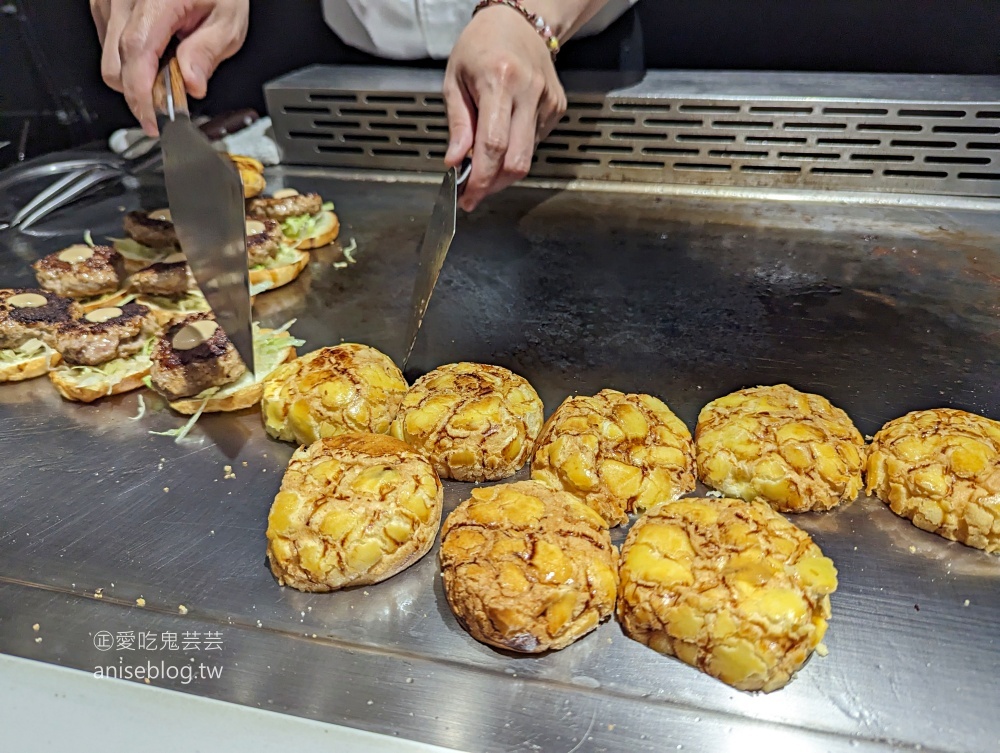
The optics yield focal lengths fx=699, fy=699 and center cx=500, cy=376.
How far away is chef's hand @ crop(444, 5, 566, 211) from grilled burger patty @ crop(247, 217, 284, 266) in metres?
1.37

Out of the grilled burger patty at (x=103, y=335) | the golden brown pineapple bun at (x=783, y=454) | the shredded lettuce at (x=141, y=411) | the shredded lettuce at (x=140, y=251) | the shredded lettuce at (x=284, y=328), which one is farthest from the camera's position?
the shredded lettuce at (x=140, y=251)

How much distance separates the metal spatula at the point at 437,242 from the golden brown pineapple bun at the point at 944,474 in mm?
2065

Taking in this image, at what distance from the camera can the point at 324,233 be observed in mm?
4598

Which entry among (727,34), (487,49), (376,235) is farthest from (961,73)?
(376,235)

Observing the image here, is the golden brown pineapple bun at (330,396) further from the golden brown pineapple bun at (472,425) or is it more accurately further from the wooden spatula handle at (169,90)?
the wooden spatula handle at (169,90)

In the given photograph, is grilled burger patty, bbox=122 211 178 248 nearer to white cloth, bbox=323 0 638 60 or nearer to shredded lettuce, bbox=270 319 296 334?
shredded lettuce, bbox=270 319 296 334

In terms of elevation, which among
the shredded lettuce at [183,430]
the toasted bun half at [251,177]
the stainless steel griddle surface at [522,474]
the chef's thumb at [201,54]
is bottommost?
the stainless steel griddle surface at [522,474]

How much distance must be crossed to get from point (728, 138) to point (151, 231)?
12.3 ft

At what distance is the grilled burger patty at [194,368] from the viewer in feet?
10.7

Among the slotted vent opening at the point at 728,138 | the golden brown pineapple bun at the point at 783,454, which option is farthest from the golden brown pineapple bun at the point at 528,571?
the slotted vent opening at the point at 728,138

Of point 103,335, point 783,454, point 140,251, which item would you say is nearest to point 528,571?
point 783,454

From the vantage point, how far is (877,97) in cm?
433

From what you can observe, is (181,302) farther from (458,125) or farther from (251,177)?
(458,125)

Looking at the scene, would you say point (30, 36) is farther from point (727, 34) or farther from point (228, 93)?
point (727, 34)
